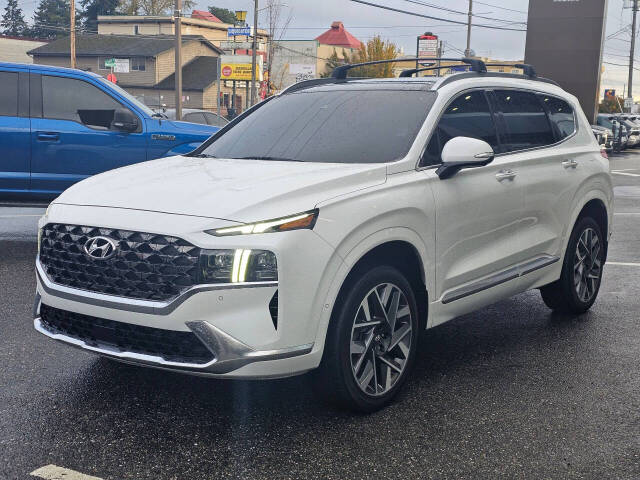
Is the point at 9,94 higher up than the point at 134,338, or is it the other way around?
the point at 9,94

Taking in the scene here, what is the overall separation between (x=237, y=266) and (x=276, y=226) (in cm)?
26

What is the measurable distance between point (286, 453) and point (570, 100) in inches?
161

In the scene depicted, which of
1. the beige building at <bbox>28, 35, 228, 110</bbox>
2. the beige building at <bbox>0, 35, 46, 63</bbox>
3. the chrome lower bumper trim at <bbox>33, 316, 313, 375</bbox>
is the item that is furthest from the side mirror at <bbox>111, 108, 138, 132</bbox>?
the beige building at <bbox>0, 35, 46, 63</bbox>

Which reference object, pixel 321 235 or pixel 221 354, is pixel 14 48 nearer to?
pixel 321 235

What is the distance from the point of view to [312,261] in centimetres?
379

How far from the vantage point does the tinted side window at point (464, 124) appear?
4.87 m

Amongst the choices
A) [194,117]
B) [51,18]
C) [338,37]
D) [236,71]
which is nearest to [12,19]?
[51,18]

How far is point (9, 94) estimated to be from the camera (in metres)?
8.89

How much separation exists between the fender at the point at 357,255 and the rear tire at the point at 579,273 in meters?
2.10

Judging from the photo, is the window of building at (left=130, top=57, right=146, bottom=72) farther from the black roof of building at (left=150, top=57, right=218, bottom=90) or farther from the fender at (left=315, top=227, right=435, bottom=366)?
the fender at (left=315, top=227, right=435, bottom=366)

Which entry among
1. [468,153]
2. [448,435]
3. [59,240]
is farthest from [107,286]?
[468,153]

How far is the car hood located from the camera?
3.84 metres

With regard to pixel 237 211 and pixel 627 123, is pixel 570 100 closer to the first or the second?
pixel 237 211

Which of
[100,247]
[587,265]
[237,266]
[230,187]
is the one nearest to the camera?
[237,266]
